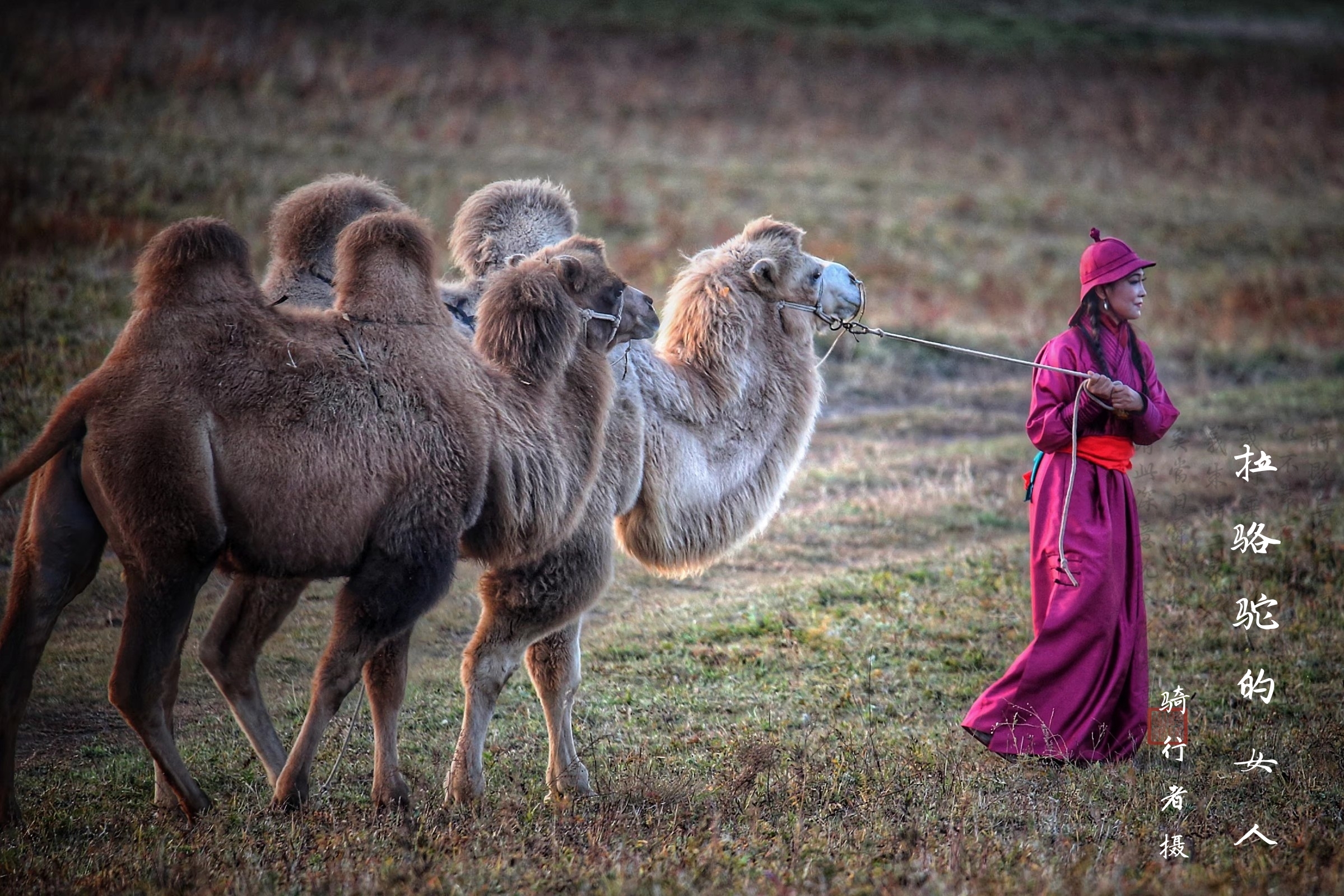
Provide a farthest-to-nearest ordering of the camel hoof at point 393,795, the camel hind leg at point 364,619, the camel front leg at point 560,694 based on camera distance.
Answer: the camel front leg at point 560,694
the camel hoof at point 393,795
the camel hind leg at point 364,619

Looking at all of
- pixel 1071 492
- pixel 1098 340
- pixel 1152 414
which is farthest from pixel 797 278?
pixel 1152 414

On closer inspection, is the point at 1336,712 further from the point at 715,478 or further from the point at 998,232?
the point at 998,232

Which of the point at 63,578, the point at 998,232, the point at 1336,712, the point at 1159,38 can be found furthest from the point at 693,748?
the point at 1159,38

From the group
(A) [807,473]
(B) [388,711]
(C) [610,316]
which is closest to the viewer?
(B) [388,711]

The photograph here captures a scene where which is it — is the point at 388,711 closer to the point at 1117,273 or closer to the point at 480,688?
the point at 480,688

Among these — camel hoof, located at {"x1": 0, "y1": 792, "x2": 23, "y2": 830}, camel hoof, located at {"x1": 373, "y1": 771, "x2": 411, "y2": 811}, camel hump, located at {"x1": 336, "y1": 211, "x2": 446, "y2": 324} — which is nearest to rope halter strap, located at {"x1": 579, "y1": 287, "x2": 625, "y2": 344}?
camel hump, located at {"x1": 336, "y1": 211, "x2": 446, "y2": 324}

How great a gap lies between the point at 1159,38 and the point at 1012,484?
3719 cm

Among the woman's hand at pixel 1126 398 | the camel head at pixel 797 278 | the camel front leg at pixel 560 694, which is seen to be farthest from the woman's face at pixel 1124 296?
the camel front leg at pixel 560 694

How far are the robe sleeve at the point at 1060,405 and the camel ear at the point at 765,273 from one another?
1701 millimetres

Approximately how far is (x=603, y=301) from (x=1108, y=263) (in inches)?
99.7

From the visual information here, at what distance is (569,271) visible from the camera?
6250 millimetres

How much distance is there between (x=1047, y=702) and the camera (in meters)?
6.61

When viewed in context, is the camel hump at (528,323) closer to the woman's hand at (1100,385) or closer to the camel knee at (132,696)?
the camel knee at (132,696)

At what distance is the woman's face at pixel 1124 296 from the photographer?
21.6 feet
